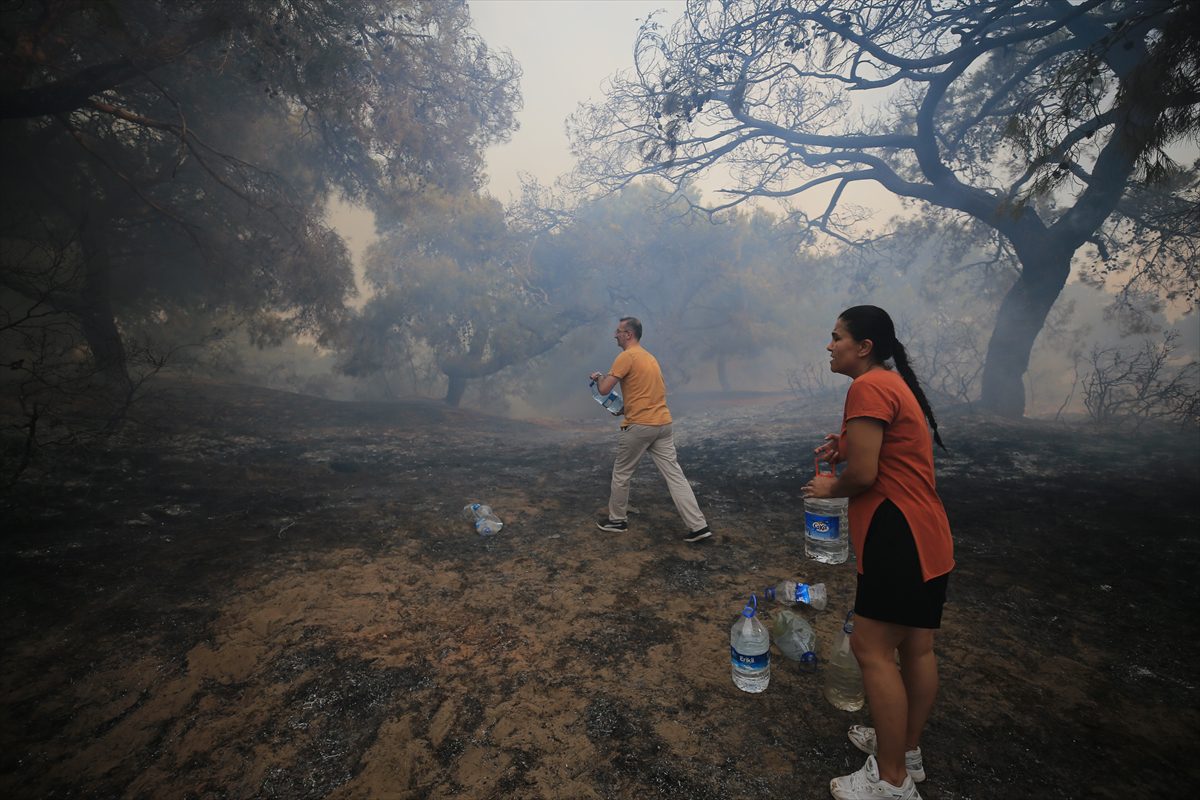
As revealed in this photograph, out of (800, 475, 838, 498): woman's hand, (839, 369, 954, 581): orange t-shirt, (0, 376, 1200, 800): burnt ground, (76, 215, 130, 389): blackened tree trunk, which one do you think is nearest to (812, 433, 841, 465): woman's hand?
(800, 475, 838, 498): woman's hand

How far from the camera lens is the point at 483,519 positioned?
5.29m

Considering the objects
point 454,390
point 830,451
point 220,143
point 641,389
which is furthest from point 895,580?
point 454,390

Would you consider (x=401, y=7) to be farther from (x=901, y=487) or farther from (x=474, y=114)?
(x=901, y=487)

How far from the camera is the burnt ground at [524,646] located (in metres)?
2.23

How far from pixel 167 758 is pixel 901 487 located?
3575mm

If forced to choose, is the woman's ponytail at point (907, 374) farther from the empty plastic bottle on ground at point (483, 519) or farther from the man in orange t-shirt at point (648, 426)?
the empty plastic bottle on ground at point (483, 519)

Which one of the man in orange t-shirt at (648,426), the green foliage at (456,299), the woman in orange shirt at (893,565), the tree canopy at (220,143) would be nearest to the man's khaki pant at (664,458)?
the man in orange t-shirt at (648,426)

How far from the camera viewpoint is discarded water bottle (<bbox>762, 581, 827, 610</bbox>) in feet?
11.8

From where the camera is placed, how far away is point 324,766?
226 centimetres

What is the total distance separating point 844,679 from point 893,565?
114cm

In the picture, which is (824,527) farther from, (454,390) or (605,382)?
(454,390)

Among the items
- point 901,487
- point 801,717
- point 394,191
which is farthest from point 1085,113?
point 394,191

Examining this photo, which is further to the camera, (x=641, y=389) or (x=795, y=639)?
(x=641, y=389)

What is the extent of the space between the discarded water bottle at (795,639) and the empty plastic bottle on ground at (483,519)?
3027 mm
